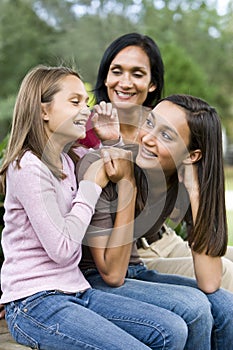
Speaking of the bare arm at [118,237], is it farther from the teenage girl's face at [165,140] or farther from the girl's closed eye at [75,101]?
the girl's closed eye at [75,101]

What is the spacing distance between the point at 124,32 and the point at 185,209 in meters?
15.6

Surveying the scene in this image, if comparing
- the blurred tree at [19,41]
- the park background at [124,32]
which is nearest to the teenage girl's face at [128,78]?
the park background at [124,32]

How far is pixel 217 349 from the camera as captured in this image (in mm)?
2076

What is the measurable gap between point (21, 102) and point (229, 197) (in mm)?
12672

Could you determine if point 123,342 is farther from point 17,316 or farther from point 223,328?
point 223,328

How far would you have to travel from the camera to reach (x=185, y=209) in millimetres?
2193

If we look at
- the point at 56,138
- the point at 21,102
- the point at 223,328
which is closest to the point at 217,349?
the point at 223,328

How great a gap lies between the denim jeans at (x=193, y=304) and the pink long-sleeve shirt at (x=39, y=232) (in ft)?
0.62

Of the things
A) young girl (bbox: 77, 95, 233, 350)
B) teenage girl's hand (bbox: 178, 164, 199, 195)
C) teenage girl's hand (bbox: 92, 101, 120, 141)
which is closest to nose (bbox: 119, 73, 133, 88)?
teenage girl's hand (bbox: 92, 101, 120, 141)

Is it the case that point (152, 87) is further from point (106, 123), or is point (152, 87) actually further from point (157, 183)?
point (157, 183)

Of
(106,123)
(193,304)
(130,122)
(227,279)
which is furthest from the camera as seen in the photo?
(130,122)

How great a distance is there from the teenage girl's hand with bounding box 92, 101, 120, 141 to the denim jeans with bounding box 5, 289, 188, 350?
0.64 meters

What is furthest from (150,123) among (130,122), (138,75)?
(138,75)

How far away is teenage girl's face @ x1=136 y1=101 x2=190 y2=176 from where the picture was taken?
2.09 metres
